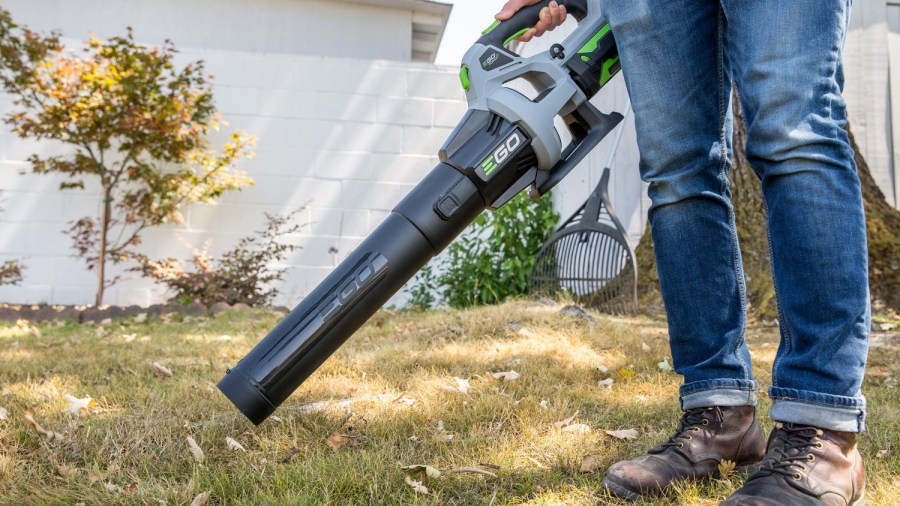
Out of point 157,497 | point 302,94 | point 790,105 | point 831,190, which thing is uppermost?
point 302,94

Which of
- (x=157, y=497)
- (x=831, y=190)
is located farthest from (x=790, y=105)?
(x=157, y=497)

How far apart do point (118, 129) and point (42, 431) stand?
4271 mm

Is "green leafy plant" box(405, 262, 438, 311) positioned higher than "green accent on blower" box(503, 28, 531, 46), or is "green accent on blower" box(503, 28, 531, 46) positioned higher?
"green accent on blower" box(503, 28, 531, 46)

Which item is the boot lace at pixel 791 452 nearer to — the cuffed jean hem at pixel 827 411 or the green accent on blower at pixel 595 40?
the cuffed jean hem at pixel 827 411

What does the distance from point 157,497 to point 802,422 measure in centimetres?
105

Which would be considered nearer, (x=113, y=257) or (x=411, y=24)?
(x=113, y=257)

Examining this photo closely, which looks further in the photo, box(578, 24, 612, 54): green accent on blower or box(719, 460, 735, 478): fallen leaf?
box(578, 24, 612, 54): green accent on blower

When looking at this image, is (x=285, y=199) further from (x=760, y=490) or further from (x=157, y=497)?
(x=760, y=490)

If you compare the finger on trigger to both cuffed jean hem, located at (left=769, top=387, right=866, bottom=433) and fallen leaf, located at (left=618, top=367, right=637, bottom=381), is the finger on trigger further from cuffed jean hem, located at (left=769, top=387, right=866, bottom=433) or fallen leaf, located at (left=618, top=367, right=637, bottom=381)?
fallen leaf, located at (left=618, top=367, right=637, bottom=381)

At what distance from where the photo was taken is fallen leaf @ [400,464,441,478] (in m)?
1.28

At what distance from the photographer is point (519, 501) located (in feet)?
3.92

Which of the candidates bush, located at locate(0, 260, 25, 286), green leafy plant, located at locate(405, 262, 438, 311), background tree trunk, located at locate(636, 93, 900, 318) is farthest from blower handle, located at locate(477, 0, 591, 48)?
bush, located at locate(0, 260, 25, 286)

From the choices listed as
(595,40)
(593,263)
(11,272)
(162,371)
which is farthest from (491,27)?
(11,272)

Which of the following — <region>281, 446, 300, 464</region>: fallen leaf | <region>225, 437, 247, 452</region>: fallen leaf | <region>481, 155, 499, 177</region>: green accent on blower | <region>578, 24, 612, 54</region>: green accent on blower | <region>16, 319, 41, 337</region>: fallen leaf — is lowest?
<region>281, 446, 300, 464</region>: fallen leaf
